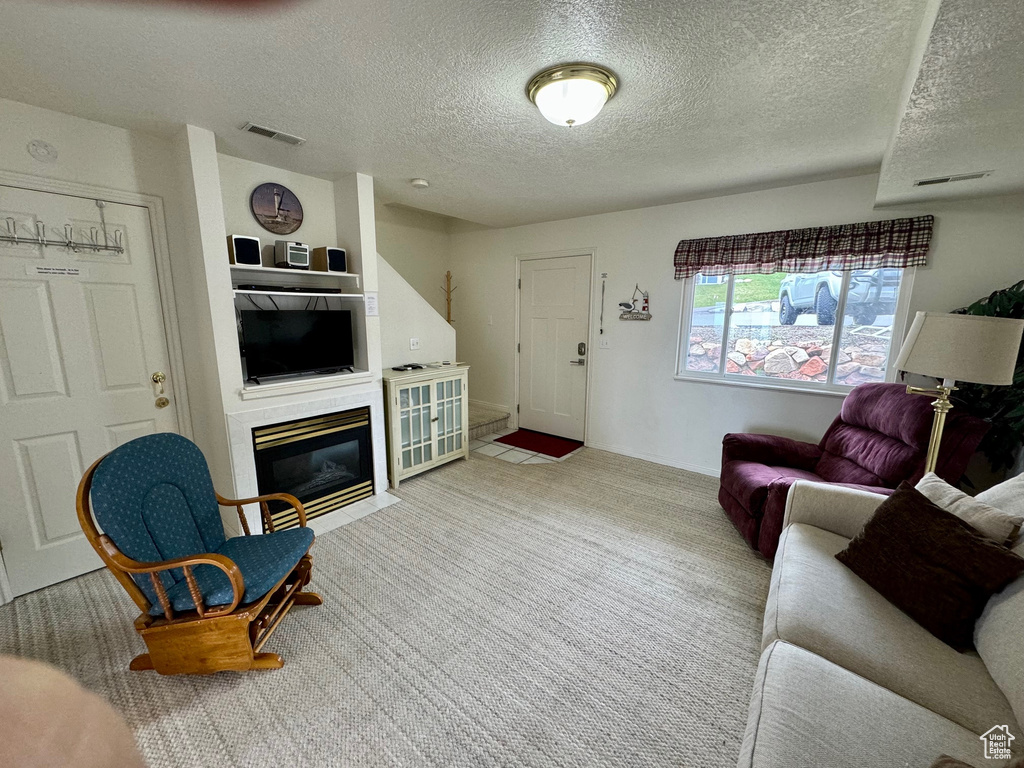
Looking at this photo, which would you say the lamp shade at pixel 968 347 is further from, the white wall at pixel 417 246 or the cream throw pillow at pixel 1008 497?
the white wall at pixel 417 246

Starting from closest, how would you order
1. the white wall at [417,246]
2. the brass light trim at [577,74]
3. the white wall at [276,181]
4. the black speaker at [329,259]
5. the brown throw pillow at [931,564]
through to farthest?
the brown throw pillow at [931,564] → the brass light trim at [577,74] → the white wall at [276,181] → the black speaker at [329,259] → the white wall at [417,246]

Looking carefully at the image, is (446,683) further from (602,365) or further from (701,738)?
(602,365)

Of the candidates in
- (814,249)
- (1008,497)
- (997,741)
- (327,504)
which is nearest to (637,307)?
(814,249)

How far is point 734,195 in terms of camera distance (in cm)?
317

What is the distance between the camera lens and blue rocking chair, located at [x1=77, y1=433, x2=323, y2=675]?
1434 millimetres

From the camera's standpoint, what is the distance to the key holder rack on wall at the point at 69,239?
6.20 feet

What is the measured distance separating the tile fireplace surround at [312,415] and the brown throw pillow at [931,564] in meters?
2.70

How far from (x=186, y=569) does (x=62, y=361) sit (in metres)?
1.47

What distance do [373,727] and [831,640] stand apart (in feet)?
4.95

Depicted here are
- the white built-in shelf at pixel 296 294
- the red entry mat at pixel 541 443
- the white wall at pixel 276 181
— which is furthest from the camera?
the red entry mat at pixel 541 443

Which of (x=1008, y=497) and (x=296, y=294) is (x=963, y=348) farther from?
(x=296, y=294)

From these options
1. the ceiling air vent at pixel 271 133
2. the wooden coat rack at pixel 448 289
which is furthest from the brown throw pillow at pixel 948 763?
the wooden coat rack at pixel 448 289

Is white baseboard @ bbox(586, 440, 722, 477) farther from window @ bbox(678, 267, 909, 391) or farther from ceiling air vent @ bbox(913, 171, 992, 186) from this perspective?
ceiling air vent @ bbox(913, 171, 992, 186)

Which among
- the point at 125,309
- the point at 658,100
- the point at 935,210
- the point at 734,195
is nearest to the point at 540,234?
the point at 734,195
